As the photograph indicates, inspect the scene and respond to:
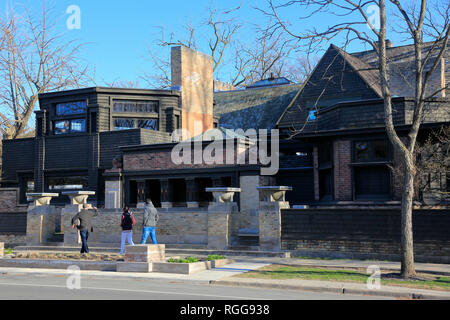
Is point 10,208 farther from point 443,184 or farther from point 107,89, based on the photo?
point 443,184

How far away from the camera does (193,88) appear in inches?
1287

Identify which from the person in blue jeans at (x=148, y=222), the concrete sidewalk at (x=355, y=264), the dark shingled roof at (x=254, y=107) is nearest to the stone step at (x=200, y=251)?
the concrete sidewalk at (x=355, y=264)

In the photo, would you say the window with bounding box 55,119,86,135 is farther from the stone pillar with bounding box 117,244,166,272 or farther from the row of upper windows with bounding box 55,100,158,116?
the stone pillar with bounding box 117,244,166,272

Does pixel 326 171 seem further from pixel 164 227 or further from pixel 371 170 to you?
pixel 164 227

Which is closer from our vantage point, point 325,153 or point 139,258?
point 139,258

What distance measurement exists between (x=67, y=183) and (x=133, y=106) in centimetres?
631

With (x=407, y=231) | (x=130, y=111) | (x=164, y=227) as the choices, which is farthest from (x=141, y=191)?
(x=407, y=231)

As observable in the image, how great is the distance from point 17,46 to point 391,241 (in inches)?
1317

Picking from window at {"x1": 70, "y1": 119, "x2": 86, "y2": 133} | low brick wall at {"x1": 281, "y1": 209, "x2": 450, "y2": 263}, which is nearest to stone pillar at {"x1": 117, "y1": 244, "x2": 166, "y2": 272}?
low brick wall at {"x1": 281, "y1": 209, "x2": 450, "y2": 263}

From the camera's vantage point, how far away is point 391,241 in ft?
57.2

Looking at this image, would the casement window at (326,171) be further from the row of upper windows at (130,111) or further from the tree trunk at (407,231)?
the row of upper windows at (130,111)

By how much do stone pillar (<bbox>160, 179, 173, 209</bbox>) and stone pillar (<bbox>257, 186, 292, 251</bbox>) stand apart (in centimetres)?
793

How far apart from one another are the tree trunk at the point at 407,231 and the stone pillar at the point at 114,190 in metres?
17.1
